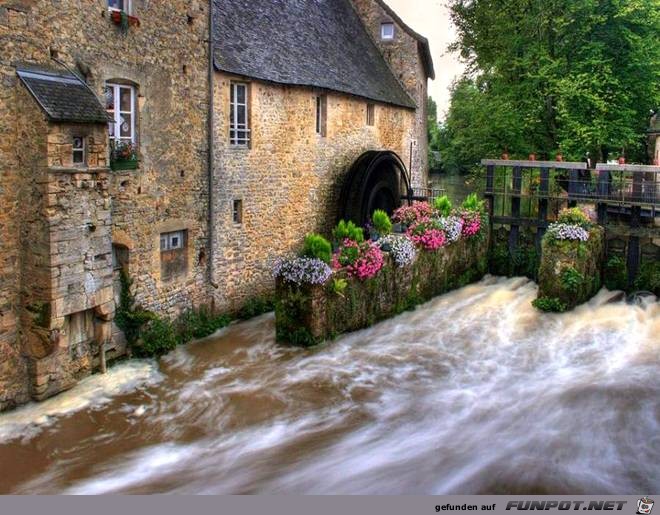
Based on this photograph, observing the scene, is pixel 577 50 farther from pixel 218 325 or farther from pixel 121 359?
pixel 121 359

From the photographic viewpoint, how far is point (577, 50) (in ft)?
53.6

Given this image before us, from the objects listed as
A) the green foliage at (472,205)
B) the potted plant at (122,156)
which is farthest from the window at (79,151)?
the green foliage at (472,205)

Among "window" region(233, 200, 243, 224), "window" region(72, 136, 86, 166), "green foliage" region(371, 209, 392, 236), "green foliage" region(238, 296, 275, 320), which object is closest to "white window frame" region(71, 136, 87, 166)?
"window" region(72, 136, 86, 166)

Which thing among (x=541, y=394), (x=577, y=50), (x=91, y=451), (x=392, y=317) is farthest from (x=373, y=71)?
(x=91, y=451)

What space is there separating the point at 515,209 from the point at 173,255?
803cm

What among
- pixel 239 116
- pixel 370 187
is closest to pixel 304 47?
pixel 370 187

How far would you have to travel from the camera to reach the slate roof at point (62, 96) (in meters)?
7.76

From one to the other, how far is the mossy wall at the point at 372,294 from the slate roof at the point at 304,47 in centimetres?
412

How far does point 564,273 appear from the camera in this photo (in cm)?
Answer: 1205

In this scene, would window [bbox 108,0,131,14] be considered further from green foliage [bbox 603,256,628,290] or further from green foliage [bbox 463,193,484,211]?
green foliage [bbox 603,256,628,290]

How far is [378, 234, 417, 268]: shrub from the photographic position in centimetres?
1203

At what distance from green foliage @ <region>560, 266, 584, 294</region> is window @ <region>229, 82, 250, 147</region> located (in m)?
6.17

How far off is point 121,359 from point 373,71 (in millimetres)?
10969
